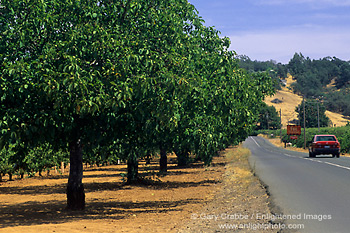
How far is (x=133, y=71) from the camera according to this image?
12.4 m

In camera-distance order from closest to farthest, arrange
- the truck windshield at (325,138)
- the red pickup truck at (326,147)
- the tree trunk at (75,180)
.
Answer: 1. the tree trunk at (75,180)
2. the red pickup truck at (326,147)
3. the truck windshield at (325,138)

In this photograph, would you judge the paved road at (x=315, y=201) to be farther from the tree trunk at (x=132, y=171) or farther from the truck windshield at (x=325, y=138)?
the truck windshield at (x=325, y=138)

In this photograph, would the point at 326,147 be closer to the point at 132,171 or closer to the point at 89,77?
the point at 132,171

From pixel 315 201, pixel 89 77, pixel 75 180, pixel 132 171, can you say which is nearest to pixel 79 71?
pixel 89 77

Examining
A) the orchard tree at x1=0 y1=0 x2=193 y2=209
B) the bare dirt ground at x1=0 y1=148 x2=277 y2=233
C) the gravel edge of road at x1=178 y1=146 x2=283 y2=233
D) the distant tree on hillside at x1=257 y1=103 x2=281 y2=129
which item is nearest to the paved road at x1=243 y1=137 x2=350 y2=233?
the gravel edge of road at x1=178 y1=146 x2=283 y2=233

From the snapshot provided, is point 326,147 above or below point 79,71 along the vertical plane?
below

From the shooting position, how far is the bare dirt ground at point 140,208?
437 inches

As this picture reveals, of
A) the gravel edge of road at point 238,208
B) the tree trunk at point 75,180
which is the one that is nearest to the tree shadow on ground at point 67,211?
the tree trunk at point 75,180

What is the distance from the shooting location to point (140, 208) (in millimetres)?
15336

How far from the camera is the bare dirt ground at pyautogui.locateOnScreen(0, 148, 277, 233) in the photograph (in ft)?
36.4

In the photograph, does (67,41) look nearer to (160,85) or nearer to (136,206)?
(160,85)

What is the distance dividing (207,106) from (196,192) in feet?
18.0

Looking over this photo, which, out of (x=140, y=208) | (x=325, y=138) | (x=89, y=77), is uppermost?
(x=89, y=77)

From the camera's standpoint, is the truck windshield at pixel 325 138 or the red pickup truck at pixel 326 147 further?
the truck windshield at pixel 325 138
